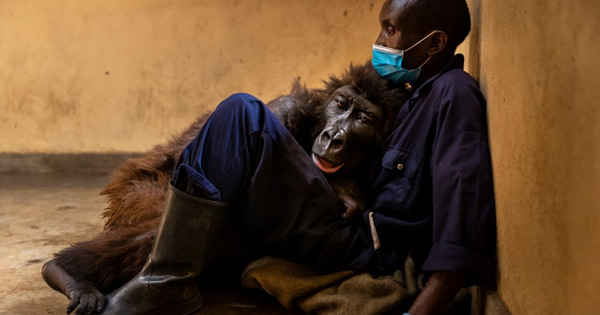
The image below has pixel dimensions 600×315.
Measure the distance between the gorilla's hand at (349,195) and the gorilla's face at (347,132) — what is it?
0.04 m

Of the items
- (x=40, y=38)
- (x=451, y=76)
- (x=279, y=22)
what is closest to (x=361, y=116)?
(x=451, y=76)

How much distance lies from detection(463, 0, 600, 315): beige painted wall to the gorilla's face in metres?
0.48

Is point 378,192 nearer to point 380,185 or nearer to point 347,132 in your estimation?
point 380,185

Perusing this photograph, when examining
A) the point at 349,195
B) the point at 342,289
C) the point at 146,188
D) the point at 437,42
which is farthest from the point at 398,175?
the point at 146,188

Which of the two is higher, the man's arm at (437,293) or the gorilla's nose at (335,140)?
the gorilla's nose at (335,140)

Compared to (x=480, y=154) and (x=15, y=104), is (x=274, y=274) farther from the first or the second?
(x=15, y=104)

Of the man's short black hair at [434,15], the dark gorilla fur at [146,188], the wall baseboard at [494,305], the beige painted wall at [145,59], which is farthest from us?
the beige painted wall at [145,59]

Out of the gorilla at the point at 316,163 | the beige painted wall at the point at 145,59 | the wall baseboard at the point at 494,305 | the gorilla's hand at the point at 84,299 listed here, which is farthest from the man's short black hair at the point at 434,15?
the beige painted wall at the point at 145,59

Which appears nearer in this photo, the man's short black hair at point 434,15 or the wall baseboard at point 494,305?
the wall baseboard at point 494,305

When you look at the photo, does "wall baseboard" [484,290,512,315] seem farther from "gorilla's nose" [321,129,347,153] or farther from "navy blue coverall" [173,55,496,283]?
"gorilla's nose" [321,129,347,153]

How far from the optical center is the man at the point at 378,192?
2086 mm

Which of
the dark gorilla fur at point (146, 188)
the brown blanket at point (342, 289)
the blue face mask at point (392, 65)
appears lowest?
the brown blanket at point (342, 289)

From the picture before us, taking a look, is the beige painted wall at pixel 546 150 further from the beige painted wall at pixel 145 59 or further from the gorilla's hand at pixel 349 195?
the beige painted wall at pixel 145 59

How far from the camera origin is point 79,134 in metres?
5.40
